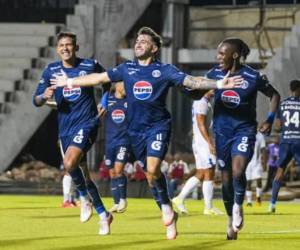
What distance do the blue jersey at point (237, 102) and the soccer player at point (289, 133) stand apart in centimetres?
783

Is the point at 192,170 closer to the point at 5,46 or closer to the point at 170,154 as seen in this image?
the point at 170,154

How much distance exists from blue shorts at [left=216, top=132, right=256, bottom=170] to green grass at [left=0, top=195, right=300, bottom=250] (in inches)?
36.1

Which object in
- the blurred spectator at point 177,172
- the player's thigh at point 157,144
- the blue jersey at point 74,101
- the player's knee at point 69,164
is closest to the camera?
the player's thigh at point 157,144

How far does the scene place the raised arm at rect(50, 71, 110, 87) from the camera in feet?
45.5

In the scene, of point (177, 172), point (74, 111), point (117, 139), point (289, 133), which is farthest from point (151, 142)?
point (177, 172)

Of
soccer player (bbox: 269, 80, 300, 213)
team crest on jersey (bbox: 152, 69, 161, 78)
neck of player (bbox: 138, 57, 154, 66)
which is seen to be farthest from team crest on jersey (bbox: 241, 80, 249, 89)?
soccer player (bbox: 269, 80, 300, 213)

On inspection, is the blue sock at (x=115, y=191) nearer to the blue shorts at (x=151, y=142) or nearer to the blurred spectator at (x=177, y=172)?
the blue shorts at (x=151, y=142)

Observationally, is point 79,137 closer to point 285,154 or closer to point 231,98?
point 231,98

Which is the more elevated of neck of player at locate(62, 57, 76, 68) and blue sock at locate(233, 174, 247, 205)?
neck of player at locate(62, 57, 76, 68)

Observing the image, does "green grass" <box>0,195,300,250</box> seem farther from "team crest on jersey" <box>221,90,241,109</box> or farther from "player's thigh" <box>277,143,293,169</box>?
"team crest on jersey" <box>221,90,241,109</box>

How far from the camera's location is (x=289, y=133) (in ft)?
73.7

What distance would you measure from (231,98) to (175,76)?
77cm

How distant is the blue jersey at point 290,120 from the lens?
875 inches

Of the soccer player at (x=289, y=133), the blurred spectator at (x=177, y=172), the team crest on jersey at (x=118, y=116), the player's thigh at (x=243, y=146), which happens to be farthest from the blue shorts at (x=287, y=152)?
the blurred spectator at (x=177, y=172)
